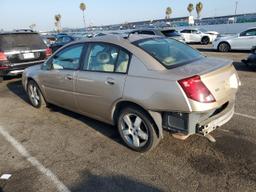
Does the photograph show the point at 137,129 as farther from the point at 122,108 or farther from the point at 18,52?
the point at 18,52

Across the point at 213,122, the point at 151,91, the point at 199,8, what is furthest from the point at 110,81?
the point at 199,8

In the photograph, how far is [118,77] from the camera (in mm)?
3535

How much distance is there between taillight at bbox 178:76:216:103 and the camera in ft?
9.45

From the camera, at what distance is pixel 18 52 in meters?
8.06

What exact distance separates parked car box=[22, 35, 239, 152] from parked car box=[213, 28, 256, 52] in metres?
10.7

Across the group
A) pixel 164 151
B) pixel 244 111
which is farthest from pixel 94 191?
pixel 244 111

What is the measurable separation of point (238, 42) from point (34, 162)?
13127 mm

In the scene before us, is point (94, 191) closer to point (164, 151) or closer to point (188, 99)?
point (164, 151)

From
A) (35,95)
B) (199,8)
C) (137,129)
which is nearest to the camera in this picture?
(137,129)

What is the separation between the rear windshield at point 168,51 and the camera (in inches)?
136

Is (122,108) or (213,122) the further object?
(122,108)

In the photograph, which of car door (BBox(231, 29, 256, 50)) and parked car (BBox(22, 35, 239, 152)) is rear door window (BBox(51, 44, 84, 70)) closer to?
parked car (BBox(22, 35, 239, 152))

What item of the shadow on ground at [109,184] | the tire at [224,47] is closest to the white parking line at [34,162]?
the shadow on ground at [109,184]

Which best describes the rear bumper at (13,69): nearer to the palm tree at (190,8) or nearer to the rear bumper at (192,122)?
the rear bumper at (192,122)
